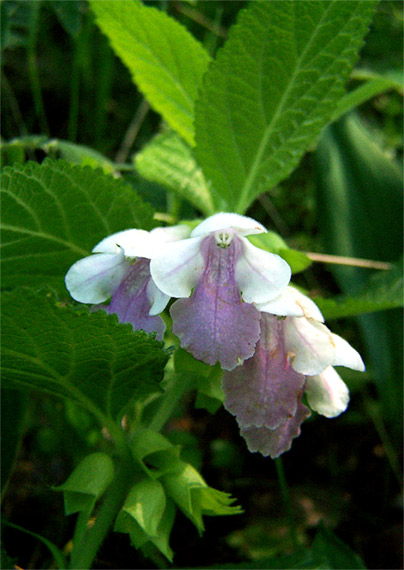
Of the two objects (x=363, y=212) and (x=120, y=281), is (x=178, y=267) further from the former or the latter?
(x=363, y=212)

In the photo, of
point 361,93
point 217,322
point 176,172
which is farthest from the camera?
point 361,93

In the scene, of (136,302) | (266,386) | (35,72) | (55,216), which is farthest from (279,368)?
(35,72)

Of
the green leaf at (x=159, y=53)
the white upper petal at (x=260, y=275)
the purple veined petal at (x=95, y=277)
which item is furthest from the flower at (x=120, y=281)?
the green leaf at (x=159, y=53)

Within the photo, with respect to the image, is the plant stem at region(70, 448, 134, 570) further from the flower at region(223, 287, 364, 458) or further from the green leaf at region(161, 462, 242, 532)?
the flower at region(223, 287, 364, 458)

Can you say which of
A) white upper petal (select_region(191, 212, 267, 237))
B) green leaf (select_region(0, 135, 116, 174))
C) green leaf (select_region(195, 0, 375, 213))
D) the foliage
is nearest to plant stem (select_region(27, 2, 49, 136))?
the foliage

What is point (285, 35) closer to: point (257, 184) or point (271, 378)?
point (257, 184)

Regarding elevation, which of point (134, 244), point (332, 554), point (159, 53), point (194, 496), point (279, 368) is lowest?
point (332, 554)
